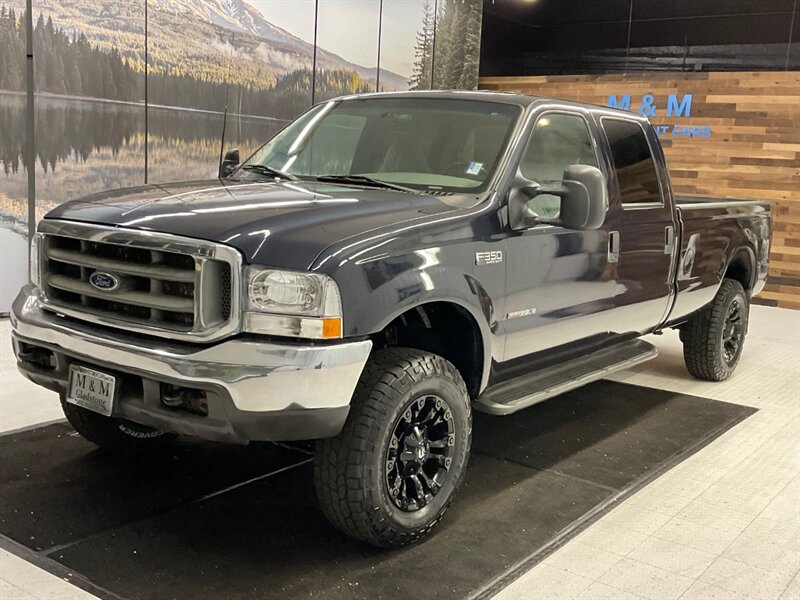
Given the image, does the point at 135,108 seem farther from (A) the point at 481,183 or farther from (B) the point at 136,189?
(A) the point at 481,183

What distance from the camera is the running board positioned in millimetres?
3303

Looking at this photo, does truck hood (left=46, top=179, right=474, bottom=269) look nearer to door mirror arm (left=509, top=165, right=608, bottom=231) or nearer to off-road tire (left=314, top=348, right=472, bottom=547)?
door mirror arm (left=509, top=165, right=608, bottom=231)

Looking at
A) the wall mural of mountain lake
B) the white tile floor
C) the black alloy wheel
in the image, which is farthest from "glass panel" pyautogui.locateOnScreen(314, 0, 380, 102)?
the black alloy wheel

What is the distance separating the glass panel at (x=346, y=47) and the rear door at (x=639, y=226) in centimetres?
567

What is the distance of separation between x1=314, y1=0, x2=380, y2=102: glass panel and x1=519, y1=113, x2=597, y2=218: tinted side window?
6069mm

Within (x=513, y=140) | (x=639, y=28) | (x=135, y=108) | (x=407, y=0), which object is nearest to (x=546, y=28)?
(x=639, y=28)

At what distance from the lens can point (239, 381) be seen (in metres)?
2.43

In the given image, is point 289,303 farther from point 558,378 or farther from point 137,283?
point 558,378

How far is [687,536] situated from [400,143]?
2.06 metres

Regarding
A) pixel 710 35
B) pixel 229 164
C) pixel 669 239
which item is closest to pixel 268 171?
pixel 229 164

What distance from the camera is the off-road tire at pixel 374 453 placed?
2674 millimetres

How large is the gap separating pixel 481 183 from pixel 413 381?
987 mm

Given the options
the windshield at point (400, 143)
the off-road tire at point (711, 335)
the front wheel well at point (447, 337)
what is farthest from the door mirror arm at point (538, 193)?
the off-road tire at point (711, 335)

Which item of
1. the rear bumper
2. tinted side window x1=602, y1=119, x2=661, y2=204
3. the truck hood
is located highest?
tinted side window x1=602, y1=119, x2=661, y2=204
